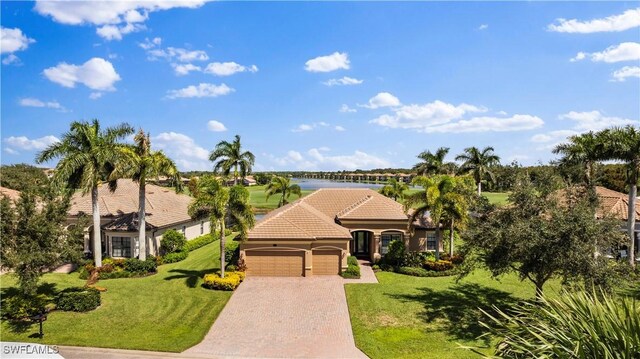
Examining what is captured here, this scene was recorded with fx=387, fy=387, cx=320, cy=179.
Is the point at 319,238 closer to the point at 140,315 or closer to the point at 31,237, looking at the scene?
the point at 140,315

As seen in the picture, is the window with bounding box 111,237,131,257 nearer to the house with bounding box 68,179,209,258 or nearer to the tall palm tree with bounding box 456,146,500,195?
the house with bounding box 68,179,209,258

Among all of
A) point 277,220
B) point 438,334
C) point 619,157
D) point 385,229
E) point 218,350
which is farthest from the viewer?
point 385,229

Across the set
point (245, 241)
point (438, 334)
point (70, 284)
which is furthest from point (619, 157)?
point (70, 284)

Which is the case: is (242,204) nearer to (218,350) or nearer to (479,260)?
(218,350)

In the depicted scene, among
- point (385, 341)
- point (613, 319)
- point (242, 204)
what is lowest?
point (385, 341)

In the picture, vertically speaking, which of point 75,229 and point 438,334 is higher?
point 75,229

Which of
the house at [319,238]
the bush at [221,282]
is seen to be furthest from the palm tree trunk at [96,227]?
the house at [319,238]

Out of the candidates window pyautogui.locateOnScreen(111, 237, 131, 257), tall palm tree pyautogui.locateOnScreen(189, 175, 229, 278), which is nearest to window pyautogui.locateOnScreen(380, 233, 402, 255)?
tall palm tree pyautogui.locateOnScreen(189, 175, 229, 278)

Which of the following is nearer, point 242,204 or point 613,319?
point 613,319
